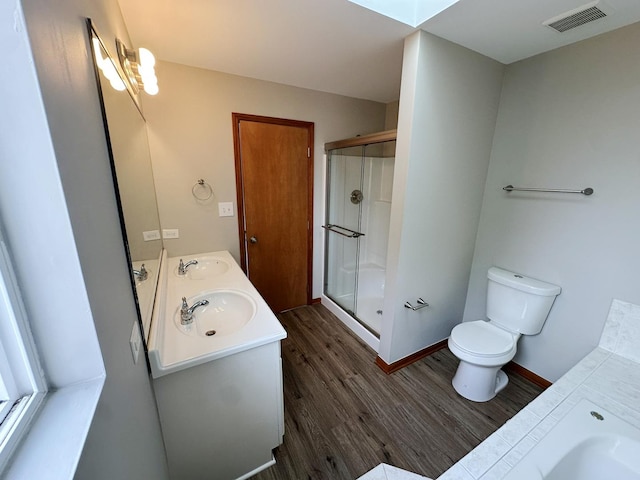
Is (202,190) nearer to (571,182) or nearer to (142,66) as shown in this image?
(142,66)

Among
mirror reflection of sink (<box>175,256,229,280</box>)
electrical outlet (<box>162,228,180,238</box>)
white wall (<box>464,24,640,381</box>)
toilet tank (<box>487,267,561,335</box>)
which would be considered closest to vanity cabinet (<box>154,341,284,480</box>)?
mirror reflection of sink (<box>175,256,229,280</box>)

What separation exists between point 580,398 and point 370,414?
3.62ft

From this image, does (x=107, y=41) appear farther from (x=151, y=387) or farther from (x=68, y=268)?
(x=151, y=387)

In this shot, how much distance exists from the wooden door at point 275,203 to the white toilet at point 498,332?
1714mm

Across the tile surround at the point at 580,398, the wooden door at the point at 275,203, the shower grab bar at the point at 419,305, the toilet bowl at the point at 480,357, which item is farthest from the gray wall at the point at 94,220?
the toilet bowl at the point at 480,357

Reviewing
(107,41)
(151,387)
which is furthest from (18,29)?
(151,387)

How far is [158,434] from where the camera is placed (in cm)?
105

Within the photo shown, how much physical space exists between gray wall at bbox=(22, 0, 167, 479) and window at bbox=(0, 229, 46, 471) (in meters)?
0.10

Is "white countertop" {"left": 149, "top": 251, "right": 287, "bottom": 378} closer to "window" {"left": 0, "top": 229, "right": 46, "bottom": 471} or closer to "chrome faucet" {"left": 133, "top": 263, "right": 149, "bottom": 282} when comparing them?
"chrome faucet" {"left": 133, "top": 263, "right": 149, "bottom": 282}

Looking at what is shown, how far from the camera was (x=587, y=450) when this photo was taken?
3.30 feet

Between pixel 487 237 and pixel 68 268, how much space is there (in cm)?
255

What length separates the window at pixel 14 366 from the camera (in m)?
0.44

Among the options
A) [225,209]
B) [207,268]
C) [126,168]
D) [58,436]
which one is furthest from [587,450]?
[225,209]

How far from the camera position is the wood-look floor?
4.72 ft
